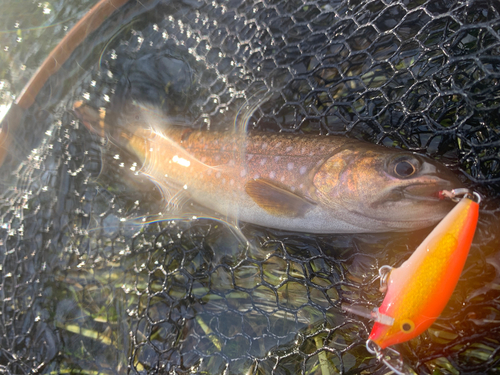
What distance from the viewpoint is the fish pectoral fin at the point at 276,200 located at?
6.07ft

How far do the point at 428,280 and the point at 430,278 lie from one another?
0.01 metres

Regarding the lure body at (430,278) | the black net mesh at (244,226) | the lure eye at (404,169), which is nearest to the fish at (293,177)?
the lure eye at (404,169)

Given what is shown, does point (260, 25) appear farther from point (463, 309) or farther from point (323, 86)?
point (463, 309)

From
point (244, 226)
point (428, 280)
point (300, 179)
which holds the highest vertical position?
point (300, 179)

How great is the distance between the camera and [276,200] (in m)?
1.88

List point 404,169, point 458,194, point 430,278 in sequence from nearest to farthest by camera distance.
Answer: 1. point 430,278
2. point 458,194
3. point 404,169

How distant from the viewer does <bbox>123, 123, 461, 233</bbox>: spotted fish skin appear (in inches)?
62.0

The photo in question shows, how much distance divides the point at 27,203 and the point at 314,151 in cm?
225

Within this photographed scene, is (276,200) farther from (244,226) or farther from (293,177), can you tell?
(244,226)

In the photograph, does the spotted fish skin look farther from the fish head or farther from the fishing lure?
the fishing lure

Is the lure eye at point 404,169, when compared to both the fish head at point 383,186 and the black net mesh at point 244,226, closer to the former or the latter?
the fish head at point 383,186

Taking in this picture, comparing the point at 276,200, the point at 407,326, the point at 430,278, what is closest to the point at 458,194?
the point at 430,278

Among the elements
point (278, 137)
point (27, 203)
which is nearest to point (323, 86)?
point (278, 137)

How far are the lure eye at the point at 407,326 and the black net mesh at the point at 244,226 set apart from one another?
383 millimetres
